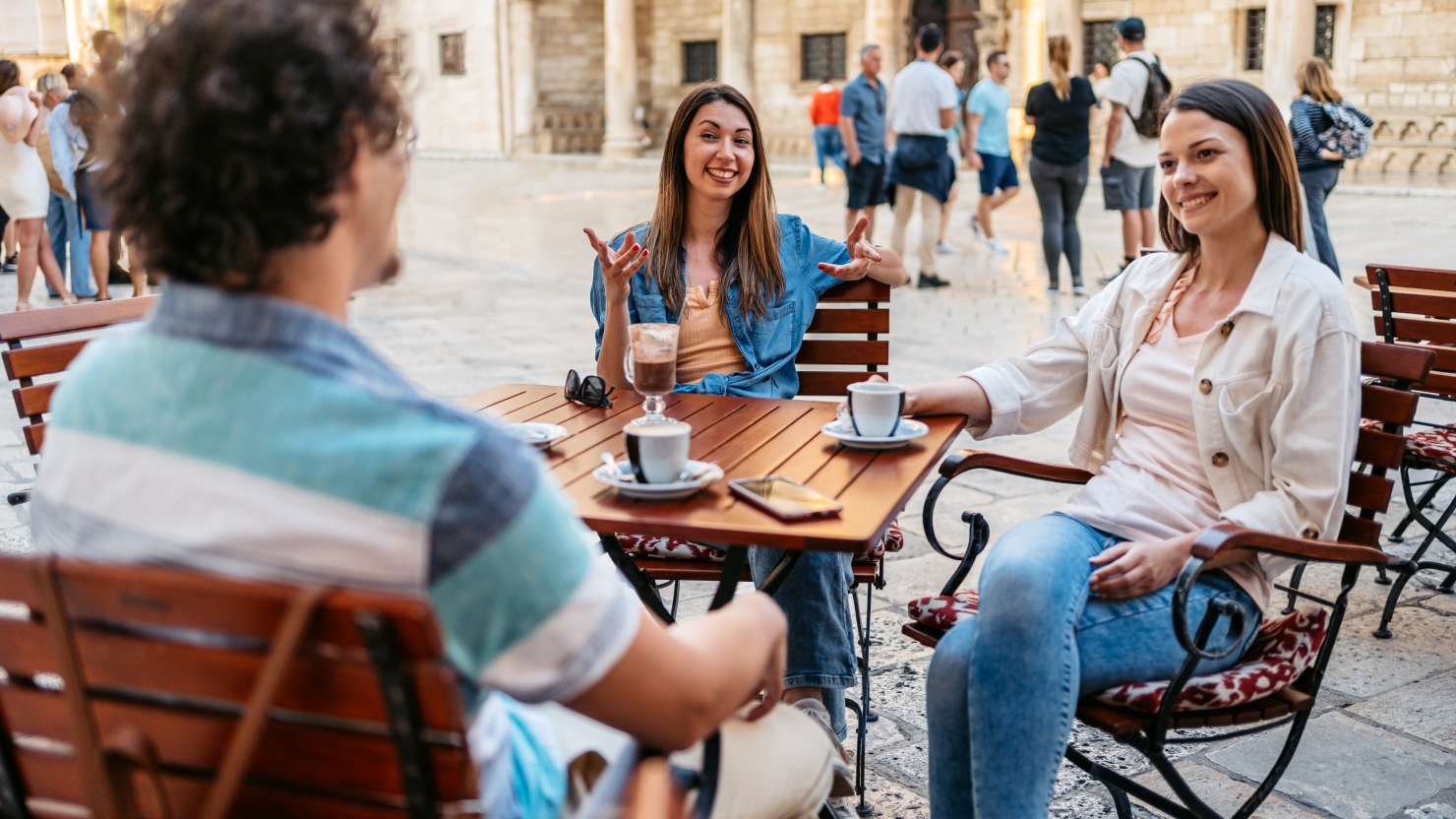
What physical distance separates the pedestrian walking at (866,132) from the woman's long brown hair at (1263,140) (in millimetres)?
8359

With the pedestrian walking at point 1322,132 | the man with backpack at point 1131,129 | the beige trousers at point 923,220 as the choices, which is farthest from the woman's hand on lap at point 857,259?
the beige trousers at point 923,220

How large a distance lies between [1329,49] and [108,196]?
21222mm

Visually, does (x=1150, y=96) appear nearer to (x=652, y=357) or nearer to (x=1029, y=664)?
(x=652, y=357)

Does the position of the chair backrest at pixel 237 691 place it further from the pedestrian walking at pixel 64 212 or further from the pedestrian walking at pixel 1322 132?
the pedestrian walking at pixel 64 212

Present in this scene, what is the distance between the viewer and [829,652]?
2809 mm

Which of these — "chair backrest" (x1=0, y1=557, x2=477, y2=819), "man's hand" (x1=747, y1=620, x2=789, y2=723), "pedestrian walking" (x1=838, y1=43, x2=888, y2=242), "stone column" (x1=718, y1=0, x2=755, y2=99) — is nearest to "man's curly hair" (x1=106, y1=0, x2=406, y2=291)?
"chair backrest" (x1=0, y1=557, x2=477, y2=819)

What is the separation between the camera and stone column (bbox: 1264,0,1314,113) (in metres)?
18.7

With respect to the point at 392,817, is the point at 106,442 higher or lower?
higher

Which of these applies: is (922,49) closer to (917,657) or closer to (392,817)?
(917,657)

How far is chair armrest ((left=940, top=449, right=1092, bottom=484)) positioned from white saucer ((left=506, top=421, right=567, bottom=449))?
0.72 metres

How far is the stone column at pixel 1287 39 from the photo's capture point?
1867 centimetres

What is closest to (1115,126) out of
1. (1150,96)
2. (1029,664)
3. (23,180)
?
(1150,96)

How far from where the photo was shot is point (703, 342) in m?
3.46

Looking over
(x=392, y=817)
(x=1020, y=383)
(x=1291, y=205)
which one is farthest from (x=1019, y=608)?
(x=392, y=817)
